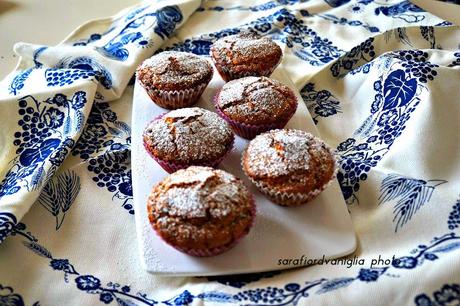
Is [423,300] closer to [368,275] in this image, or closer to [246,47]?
[368,275]

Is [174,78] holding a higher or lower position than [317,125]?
higher

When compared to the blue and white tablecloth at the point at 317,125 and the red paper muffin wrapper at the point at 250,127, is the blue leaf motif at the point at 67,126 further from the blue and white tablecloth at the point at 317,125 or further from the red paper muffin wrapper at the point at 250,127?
the red paper muffin wrapper at the point at 250,127

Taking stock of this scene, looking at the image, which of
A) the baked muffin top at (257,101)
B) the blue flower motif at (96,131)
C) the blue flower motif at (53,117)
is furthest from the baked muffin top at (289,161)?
the blue flower motif at (53,117)

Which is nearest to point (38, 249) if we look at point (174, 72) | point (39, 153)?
point (39, 153)

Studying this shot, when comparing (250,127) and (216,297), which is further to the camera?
(250,127)

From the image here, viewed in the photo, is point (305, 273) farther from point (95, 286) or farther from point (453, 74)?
point (453, 74)

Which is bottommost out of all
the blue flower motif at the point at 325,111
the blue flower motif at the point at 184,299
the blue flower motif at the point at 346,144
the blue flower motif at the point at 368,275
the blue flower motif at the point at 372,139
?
the blue flower motif at the point at 346,144

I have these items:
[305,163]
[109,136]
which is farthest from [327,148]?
[109,136]
